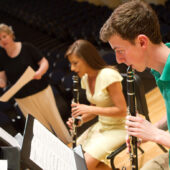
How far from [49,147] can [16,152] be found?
275 mm

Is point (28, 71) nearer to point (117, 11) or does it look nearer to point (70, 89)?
point (70, 89)

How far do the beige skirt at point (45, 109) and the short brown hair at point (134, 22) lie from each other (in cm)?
190

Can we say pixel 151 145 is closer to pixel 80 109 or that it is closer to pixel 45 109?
pixel 80 109

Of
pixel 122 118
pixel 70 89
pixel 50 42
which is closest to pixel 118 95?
pixel 122 118

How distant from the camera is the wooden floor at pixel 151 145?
251cm

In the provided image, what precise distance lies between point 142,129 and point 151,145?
1.61m

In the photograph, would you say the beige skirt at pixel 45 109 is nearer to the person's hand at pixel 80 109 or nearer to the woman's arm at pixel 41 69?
the woman's arm at pixel 41 69

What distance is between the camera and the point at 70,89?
11.6 ft

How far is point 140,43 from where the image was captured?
1.12m

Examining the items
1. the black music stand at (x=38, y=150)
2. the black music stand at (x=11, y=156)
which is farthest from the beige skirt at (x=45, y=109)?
the black music stand at (x=11, y=156)

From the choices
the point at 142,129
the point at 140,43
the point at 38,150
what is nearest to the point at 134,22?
the point at 140,43

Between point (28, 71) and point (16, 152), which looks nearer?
point (16, 152)

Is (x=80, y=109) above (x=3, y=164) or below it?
below

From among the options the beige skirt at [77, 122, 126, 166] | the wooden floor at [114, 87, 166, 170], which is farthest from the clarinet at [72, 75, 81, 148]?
the wooden floor at [114, 87, 166, 170]
